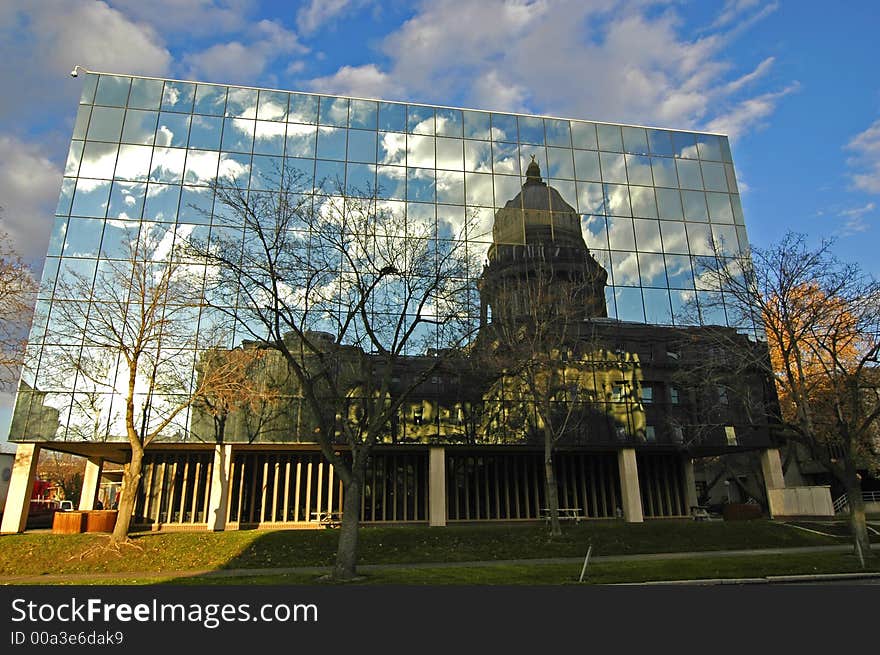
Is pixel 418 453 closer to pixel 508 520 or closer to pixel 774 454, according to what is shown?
pixel 508 520

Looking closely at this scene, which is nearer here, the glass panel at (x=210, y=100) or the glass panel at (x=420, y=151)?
the glass panel at (x=210, y=100)

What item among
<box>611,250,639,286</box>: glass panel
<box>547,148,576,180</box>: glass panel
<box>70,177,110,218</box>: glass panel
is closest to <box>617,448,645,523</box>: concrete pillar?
<box>611,250,639,286</box>: glass panel

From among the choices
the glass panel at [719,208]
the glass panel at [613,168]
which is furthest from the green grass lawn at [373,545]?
the glass panel at [613,168]

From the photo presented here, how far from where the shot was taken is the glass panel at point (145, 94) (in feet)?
111

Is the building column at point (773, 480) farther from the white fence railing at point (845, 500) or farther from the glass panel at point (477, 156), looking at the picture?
the glass panel at point (477, 156)

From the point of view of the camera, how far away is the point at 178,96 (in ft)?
113

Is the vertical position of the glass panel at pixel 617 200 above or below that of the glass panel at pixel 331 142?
below

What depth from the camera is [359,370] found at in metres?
30.2

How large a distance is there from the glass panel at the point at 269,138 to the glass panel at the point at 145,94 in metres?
5.88

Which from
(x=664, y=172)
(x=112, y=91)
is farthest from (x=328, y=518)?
(x=664, y=172)

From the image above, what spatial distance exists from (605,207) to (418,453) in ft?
61.4

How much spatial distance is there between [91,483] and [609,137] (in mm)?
38454

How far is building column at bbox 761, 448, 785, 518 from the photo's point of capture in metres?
33.2

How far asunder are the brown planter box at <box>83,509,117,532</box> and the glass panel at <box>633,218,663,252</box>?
103 feet
